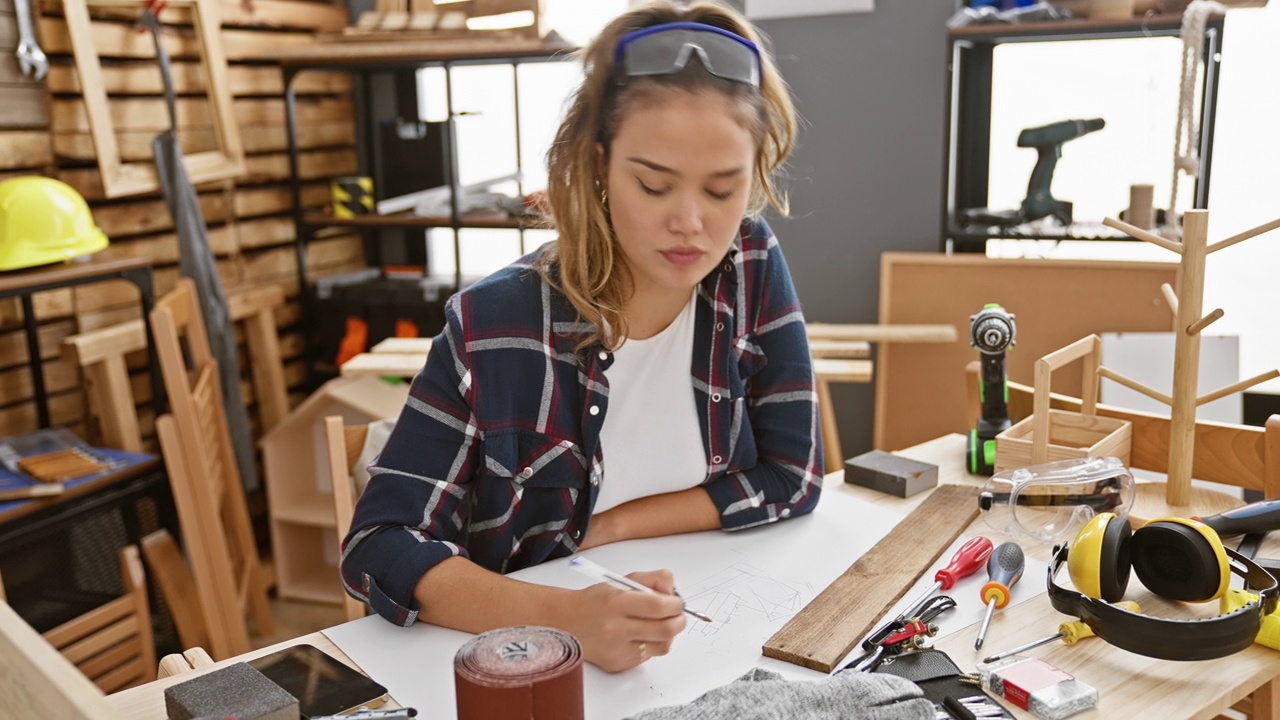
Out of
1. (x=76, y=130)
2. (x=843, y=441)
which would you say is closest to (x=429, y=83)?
(x=76, y=130)

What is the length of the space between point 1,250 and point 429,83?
1.50 m

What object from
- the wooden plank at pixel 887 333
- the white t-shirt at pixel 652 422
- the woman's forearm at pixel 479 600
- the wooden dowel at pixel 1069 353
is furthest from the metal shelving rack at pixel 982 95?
the woman's forearm at pixel 479 600

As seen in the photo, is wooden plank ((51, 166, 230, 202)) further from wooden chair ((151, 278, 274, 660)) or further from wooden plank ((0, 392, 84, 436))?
wooden plank ((0, 392, 84, 436))

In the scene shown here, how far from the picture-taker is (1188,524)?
109 centimetres

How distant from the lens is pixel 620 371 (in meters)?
1.39

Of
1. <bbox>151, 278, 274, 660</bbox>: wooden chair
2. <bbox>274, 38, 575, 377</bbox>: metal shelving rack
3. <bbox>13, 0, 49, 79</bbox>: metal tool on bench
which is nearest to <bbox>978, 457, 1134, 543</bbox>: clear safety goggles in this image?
<bbox>274, 38, 575, 377</bbox>: metal shelving rack

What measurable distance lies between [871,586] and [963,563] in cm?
11

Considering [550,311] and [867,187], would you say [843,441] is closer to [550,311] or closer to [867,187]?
[867,187]

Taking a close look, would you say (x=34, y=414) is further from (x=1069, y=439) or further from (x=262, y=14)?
(x=1069, y=439)

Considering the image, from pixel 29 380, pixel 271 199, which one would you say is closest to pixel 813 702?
pixel 29 380

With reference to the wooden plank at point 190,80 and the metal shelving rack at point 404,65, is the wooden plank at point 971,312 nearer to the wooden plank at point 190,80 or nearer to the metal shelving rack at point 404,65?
the metal shelving rack at point 404,65

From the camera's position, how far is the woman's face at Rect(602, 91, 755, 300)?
1204 mm

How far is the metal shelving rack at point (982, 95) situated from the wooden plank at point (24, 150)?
2.14 meters

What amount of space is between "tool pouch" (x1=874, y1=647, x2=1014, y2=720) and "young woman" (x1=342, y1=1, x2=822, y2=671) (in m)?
0.24
